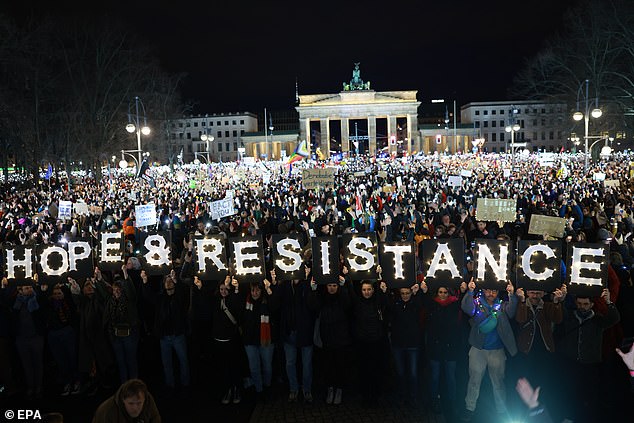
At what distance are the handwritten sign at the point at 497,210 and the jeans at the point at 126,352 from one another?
915cm

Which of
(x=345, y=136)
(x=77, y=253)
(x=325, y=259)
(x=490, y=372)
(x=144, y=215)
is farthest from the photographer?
(x=345, y=136)

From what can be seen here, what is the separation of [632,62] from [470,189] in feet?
52.5

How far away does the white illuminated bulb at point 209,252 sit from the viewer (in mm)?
6867

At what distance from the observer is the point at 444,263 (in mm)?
6359

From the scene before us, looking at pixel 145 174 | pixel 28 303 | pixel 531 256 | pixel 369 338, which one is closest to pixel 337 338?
pixel 369 338

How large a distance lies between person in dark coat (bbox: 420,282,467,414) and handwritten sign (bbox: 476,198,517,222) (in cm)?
720

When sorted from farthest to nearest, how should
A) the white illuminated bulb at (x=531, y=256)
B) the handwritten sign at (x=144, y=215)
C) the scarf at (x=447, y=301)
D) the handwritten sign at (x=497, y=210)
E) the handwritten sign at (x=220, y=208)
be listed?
the handwritten sign at (x=220, y=208)
the handwritten sign at (x=144, y=215)
the handwritten sign at (x=497, y=210)
the scarf at (x=447, y=301)
the white illuminated bulb at (x=531, y=256)

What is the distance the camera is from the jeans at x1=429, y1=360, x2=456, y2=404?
6.15m

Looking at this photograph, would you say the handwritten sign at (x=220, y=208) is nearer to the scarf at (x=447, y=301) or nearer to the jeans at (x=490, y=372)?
the scarf at (x=447, y=301)

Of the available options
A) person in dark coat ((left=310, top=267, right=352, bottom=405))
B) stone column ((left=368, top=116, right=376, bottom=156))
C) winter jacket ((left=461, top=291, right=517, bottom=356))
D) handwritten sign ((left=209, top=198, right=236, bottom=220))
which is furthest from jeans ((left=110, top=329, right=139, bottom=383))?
stone column ((left=368, top=116, right=376, bottom=156))

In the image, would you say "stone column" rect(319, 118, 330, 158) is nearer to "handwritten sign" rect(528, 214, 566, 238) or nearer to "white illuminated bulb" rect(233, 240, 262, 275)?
"handwritten sign" rect(528, 214, 566, 238)

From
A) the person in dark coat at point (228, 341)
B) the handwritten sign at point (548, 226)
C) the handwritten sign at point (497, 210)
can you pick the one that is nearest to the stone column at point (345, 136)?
the handwritten sign at point (497, 210)

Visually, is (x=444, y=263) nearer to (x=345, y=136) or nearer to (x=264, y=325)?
(x=264, y=325)

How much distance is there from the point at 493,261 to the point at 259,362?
319 centimetres
